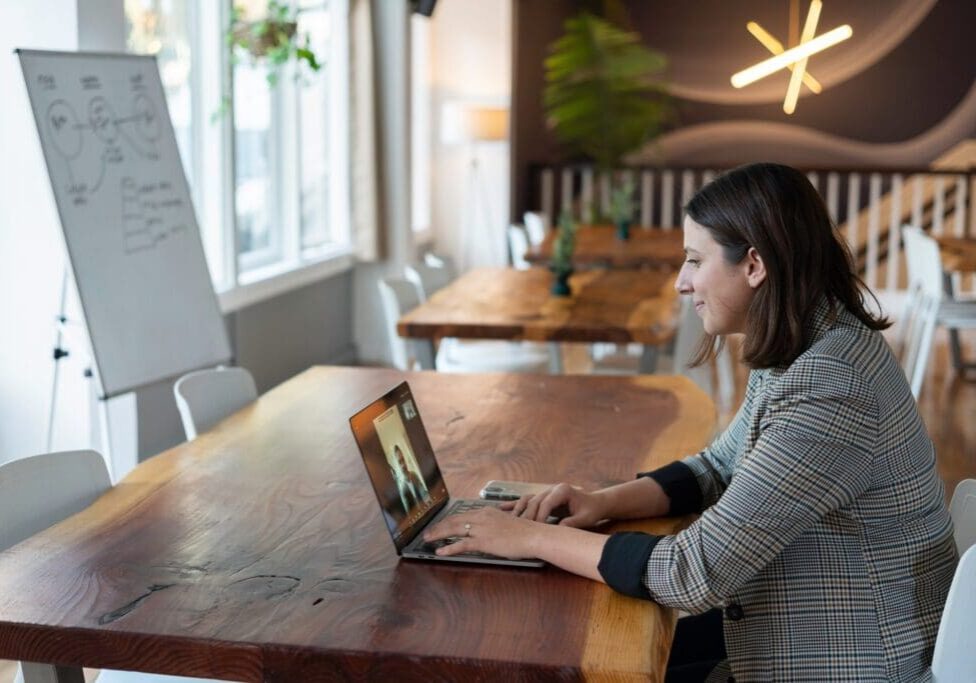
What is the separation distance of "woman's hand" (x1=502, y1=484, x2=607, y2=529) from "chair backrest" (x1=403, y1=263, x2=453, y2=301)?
3627 mm

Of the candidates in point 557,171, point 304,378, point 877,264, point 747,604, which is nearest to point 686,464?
point 747,604

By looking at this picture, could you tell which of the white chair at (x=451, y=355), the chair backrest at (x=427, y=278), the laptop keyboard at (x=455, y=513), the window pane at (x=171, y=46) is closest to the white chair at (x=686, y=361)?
the white chair at (x=451, y=355)

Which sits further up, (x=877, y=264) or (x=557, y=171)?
(x=557, y=171)

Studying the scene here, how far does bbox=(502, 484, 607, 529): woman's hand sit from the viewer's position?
2053 millimetres

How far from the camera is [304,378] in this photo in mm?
3438

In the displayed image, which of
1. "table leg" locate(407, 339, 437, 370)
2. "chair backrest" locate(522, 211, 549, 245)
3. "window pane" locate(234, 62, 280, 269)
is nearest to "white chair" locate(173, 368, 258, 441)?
"table leg" locate(407, 339, 437, 370)

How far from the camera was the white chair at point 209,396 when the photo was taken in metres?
2.96

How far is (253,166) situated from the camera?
6.43 m

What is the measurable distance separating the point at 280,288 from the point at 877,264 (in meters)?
6.18

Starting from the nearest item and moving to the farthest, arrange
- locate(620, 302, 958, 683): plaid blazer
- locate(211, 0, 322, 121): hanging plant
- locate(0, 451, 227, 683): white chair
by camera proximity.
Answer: locate(620, 302, 958, 683): plaid blazer, locate(0, 451, 227, 683): white chair, locate(211, 0, 322, 121): hanging plant

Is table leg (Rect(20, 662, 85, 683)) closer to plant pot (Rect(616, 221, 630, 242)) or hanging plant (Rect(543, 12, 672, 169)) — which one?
plant pot (Rect(616, 221, 630, 242))

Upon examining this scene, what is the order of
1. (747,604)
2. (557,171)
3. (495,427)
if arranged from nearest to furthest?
1. (747,604)
2. (495,427)
3. (557,171)

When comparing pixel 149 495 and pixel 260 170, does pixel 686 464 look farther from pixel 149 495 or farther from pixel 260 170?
pixel 260 170

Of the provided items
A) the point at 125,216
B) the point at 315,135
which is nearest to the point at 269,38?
the point at 315,135
